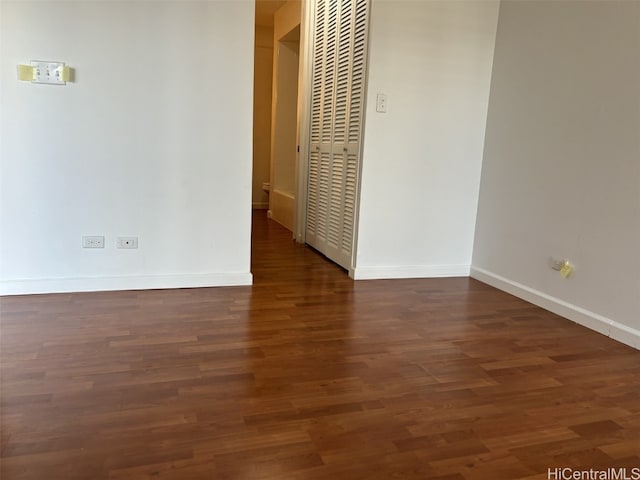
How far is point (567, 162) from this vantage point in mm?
3043

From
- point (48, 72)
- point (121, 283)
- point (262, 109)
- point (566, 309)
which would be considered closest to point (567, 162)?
point (566, 309)

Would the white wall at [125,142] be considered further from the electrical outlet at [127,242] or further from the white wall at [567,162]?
the white wall at [567,162]

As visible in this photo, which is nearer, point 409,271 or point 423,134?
point 423,134

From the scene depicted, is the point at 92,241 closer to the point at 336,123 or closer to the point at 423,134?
the point at 336,123

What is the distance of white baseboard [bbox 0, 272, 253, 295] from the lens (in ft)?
9.95

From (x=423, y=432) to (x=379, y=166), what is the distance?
7.34 ft

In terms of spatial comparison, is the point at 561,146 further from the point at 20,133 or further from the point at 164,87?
the point at 20,133

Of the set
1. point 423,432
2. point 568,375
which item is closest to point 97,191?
point 423,432

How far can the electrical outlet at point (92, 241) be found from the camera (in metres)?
3.10

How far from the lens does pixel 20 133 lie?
288 cm

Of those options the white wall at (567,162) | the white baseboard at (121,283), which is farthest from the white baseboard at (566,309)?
the white baseboard at (121,283)

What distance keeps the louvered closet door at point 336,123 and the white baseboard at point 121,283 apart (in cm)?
100

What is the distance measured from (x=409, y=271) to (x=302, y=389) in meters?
2.03

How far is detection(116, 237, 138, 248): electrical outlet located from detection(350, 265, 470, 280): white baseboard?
1581 mm
